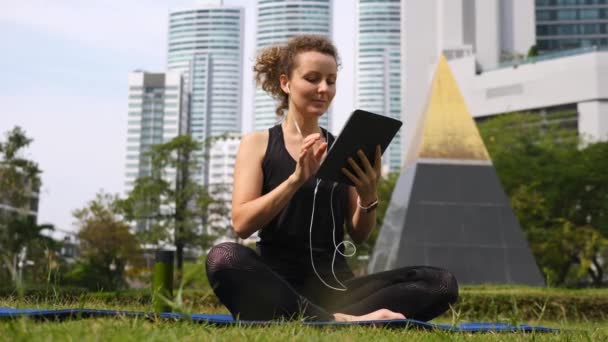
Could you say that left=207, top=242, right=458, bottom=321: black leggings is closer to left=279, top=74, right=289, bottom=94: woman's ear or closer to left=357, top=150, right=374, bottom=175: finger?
left=357, top=150, right=374, bottom=175: finger

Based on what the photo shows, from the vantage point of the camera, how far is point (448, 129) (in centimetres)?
1073

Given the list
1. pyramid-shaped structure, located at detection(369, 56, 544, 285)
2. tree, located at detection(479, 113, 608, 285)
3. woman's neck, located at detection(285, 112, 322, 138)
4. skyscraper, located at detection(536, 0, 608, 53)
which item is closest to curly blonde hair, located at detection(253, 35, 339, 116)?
woman's neck, located at detection(285, 112, 322, 138)

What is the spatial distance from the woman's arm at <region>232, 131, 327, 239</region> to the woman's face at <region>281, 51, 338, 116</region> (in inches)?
10.7

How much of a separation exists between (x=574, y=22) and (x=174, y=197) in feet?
155

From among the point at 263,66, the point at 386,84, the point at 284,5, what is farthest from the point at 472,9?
the point at 263,66

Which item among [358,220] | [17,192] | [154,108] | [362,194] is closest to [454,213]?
[358,220]

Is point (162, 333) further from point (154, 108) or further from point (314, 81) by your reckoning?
point (154, 108)

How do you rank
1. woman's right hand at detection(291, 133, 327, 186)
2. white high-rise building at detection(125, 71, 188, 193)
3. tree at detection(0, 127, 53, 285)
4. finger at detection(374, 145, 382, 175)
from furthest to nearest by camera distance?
white high-rise building at detection(125, 71, 188, 193) → tree at detection(0, 127, 53, 285) → finger at detection(374, 145, 382, 175) → woman's right hand at detection(291, 133, 327, 186)

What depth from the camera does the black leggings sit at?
2.74 meters

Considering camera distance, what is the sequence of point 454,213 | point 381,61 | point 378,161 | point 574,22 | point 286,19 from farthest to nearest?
point 286,19 < point 381,61 < point 574,22 < point 454,213 < point 378,161

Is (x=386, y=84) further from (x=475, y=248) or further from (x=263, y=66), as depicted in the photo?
(x=263, y=66)

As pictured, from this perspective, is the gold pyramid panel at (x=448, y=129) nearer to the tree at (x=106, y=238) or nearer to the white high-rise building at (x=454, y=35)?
the tree at (x=106, y=238)

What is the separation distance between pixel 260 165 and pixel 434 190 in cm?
Result: 761

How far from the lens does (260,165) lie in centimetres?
308
